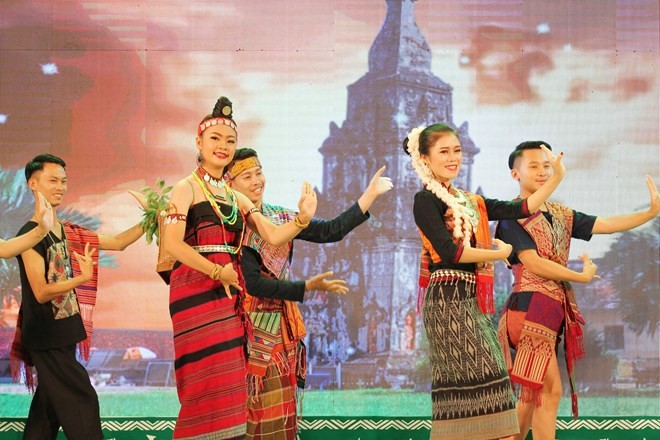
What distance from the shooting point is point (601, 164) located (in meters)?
6.01

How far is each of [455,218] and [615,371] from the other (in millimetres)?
2403

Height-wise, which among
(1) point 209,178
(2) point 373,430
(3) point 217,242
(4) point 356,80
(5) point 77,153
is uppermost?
(4) point 356,80

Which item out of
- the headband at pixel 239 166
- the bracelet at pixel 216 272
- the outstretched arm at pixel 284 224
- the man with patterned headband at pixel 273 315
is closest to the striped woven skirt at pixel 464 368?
the man with patterned headband at pixel 273 315

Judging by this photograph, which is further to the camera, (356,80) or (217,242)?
(356,80)

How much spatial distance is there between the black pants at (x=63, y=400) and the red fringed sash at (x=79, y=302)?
13 centimetres

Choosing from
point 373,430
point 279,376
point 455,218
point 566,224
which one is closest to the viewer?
point 455,218

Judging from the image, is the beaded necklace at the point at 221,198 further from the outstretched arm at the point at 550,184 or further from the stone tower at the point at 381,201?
the stone tower at the point at 381,201

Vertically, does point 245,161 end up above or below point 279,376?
above

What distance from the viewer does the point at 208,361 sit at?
3766mm

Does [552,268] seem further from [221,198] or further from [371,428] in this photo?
[221,198]

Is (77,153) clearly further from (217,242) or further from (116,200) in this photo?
(217,242)

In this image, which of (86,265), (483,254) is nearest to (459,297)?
(483,254)

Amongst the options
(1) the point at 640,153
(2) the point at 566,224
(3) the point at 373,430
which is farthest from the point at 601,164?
(3) the point at 373,430

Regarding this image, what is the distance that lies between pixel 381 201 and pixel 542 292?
1548 mm
